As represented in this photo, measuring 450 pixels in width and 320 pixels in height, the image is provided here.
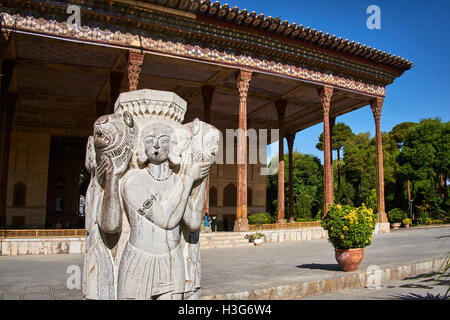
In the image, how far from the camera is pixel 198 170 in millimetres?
2852

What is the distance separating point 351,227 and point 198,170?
445cm

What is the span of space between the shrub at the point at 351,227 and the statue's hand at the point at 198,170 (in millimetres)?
4326

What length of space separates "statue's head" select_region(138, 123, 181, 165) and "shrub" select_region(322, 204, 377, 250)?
179 inches

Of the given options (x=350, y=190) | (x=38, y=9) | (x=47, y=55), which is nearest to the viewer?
(x=38, y=9)

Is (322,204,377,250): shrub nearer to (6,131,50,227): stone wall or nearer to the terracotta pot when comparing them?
the terracotta pot

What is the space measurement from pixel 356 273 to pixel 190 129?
4633mm

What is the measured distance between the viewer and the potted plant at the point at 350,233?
21.4 ft

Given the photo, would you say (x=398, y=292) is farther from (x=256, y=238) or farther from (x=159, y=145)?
(x=256, y=238)

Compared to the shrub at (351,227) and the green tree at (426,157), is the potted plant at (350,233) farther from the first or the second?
the green tree at (426,157)

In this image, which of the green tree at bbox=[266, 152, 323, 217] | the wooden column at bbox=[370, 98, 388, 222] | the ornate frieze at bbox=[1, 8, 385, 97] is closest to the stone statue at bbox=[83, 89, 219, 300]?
the ornate frieze at bbox=[1, 8, 385, 97]

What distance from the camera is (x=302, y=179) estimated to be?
33.1m

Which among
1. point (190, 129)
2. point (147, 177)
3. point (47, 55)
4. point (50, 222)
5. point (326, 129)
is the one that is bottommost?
point (50, 222)

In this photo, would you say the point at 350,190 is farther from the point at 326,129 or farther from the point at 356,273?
the point at 356,273
